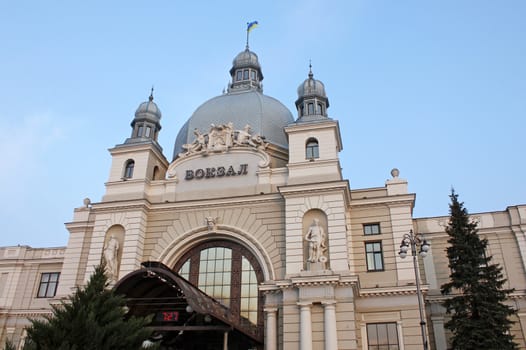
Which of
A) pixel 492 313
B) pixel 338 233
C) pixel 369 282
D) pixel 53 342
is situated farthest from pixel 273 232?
pixel 53 342

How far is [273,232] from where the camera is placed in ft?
90.9

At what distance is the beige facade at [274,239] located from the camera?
24.5 metres

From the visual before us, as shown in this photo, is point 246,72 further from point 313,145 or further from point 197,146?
point 313,145

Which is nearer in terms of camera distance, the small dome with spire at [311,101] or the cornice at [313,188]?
the cornice at [313,188]

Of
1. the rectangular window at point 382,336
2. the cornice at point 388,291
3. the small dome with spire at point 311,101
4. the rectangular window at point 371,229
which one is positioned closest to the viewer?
the rectangular window at point 382,336

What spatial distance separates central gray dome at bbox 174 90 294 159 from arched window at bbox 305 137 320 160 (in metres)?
4.16

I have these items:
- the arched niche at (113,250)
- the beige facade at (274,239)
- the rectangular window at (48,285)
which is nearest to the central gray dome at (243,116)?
the beige facade at (274,239)

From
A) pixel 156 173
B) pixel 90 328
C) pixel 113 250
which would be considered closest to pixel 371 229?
pixel 156 173

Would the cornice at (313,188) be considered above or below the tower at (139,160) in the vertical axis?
below

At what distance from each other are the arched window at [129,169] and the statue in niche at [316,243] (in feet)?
44.3

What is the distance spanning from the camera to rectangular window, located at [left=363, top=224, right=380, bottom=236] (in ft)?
93.3

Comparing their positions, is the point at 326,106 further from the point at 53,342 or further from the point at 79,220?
the point at 53,342

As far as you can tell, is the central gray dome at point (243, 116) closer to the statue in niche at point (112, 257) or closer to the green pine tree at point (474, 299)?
the statue in niche at point (112, 257)

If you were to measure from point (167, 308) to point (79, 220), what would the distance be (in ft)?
39.0
